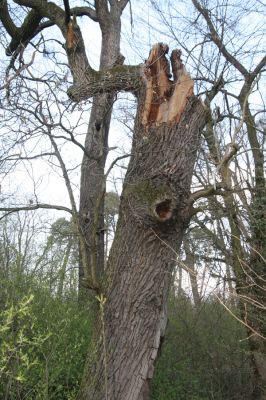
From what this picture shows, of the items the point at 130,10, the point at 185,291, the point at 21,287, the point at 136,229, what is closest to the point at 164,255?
the point at 136,229

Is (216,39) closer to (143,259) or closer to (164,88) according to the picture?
(164,88)

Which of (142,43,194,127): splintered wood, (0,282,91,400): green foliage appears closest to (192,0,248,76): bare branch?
(142,43,194,127): splintered wood

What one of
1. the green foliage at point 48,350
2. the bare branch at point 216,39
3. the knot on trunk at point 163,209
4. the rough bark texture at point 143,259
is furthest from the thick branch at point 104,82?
the green foliage at point 48,350

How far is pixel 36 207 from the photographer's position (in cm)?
504

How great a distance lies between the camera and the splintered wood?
14.6 feet

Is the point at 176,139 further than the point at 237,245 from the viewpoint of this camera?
No

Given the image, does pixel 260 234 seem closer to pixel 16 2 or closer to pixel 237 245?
pixel 237 245

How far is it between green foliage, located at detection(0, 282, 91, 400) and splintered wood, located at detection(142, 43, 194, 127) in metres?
1.96

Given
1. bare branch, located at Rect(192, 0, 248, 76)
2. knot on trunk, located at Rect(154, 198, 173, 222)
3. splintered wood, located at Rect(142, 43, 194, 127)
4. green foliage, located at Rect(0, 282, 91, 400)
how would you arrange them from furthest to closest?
1. bare branch, located at Rect(192, 0, 248, 76)
2. splintered wood, located at Rect(142, 43, 194, 127)
3. knot on trunk, located at Rect(154, 198, 173, 222)
4. green foliage, located at Rect(0, 282, 91, 400)

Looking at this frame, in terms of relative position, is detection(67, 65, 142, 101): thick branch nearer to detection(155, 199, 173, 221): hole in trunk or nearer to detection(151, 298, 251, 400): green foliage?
detection(155, 199, 173, 221): hole in trunk

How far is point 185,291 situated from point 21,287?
4563 mm

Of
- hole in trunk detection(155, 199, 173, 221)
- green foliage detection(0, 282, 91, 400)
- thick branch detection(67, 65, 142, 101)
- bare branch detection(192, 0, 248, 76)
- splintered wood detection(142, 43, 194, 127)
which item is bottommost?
green foliage detection(0, 282, 91, 400)

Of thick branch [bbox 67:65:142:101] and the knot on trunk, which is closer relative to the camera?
the knot on trunk

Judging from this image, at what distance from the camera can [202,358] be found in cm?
768
